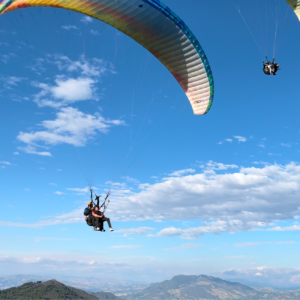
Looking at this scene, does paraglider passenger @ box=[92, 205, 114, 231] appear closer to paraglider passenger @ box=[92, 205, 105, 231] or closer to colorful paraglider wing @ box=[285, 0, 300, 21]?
paraglider passenger @ box=[92, 205, 105, 231]

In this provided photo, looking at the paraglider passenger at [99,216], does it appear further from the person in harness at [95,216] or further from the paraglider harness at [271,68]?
the paraglider harness at [271,68]

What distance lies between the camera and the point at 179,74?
22.2m

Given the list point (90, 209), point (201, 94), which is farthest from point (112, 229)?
point (201, 94)

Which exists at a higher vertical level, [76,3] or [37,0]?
[76,3]

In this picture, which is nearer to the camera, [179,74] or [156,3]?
[156,3]

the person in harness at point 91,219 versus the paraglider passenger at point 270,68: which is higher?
the paraglider passenger at point 270,68

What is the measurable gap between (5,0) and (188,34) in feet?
34.2

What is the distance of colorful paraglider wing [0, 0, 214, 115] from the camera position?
1702cm

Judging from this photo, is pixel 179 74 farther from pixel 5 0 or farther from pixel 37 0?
pixel 5 0

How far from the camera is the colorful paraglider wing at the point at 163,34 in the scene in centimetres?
1702

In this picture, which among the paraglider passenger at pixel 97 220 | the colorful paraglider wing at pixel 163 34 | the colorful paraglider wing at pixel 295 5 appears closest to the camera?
the colorful paraglider wing at pixel 163 34

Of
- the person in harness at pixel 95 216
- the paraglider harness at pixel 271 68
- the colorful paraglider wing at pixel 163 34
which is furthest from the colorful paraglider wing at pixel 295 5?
the person in harness at pixel 95 216

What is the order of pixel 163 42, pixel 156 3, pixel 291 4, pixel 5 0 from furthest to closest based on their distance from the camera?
1. pixel 291 4
2. pixel 163 42
3. pixel 156 3
4. pixel 5 0

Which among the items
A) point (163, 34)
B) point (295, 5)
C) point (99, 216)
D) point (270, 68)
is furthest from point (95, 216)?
point (295, 5)
